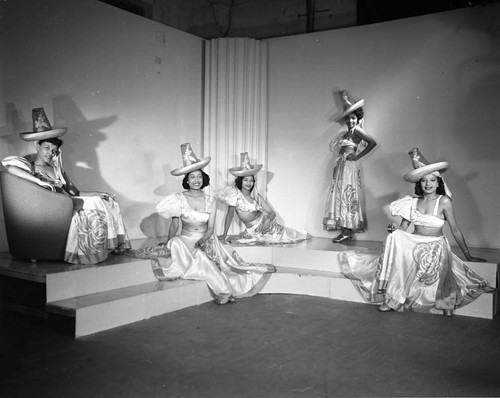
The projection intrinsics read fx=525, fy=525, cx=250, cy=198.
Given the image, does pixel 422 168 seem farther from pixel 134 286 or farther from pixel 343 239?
pixel 134 286

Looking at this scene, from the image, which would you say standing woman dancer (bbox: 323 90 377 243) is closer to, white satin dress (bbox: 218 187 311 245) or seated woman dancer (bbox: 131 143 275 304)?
white satin dress (bbox: 218 187 311 245)

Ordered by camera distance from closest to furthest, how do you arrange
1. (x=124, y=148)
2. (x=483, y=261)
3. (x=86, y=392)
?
(x=86, y=392) → (x=483, y=261) → (x=124, y=148)

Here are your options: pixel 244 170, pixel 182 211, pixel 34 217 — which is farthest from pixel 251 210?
pixel 34 217

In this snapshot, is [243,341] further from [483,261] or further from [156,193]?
[156,193]

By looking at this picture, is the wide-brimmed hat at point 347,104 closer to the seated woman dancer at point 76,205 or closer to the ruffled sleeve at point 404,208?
the ruffled sleeve at point 404,208

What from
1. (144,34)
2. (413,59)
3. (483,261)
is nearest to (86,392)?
(483,261)

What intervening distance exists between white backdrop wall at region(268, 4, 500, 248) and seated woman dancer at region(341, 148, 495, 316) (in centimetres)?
146

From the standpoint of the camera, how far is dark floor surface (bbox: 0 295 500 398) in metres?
2.75

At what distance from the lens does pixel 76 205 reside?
14.2 feet

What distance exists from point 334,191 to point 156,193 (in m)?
2.24

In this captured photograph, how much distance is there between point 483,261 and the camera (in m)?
4.62

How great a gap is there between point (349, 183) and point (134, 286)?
278cm

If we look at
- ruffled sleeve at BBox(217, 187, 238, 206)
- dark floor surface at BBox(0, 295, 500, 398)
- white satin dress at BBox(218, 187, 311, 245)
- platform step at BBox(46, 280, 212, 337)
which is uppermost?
ruffled sleeve at BBox(217, 187, 238, 206)

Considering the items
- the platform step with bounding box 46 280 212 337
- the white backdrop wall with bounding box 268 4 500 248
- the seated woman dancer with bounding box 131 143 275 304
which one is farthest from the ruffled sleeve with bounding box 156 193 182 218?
the white backdrop wall with bounding box 268 4 500 248
